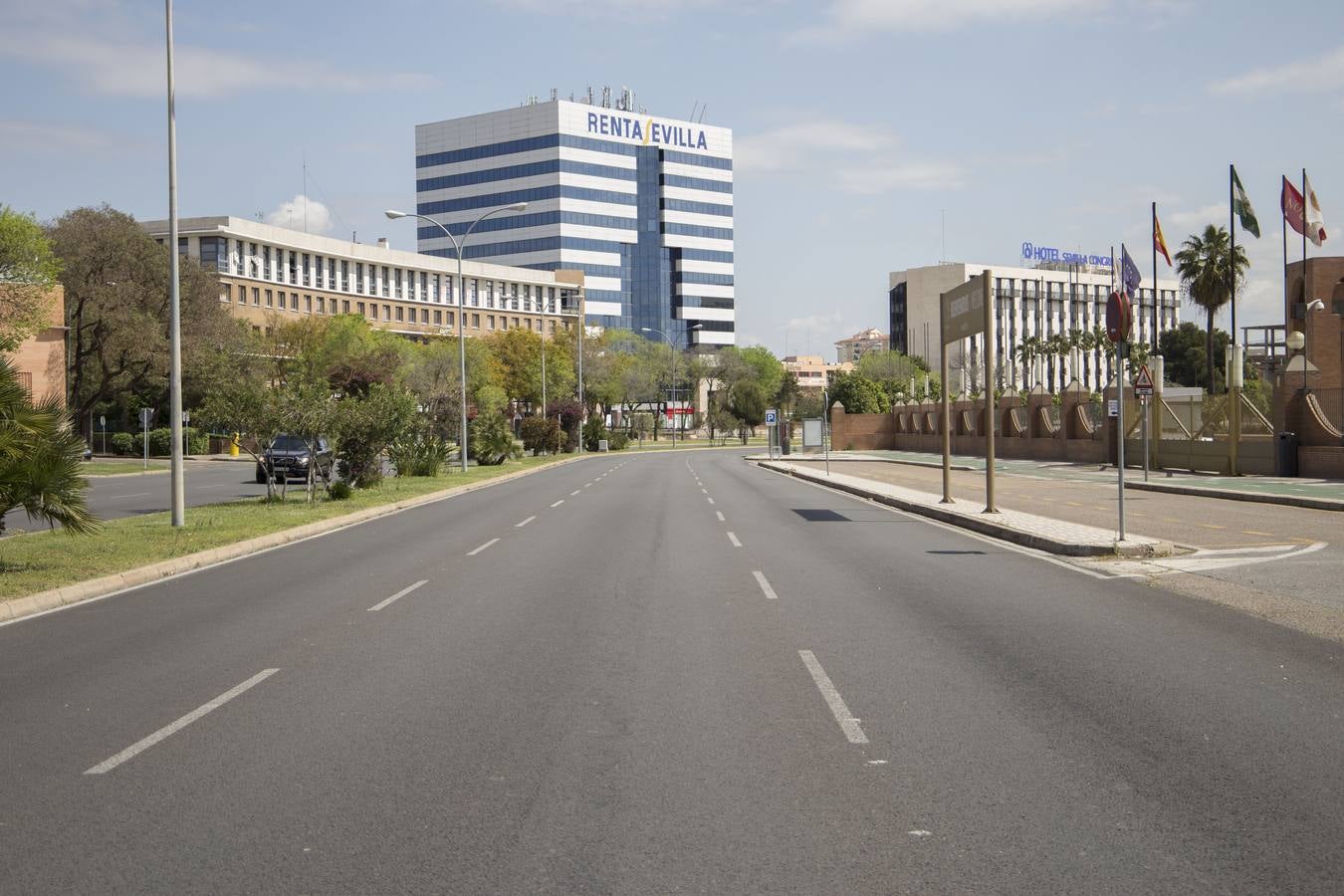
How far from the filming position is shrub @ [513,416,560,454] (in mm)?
71750

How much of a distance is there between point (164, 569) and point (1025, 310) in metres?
146

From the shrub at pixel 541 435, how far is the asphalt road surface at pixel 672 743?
2333 inches

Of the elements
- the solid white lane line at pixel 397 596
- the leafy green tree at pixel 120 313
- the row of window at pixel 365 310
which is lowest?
the solid white lane line at pixel 397 596

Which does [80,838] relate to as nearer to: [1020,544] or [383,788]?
[383,788]

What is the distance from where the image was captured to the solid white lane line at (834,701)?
21.4 feet

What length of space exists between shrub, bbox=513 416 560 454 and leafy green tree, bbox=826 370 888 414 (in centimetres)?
2972

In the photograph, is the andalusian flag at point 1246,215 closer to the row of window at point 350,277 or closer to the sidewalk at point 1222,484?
the sidewalk at point 1222,484

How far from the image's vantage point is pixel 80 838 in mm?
4984

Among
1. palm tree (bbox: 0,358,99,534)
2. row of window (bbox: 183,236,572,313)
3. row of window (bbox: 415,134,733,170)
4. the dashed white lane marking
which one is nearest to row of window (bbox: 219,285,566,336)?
row of window (bbox: 183,236,572,313)

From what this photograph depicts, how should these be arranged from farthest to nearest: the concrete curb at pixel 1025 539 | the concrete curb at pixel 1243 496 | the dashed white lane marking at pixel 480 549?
the concrete curb at pixel 1243 496 → the dashed white lane marking at pixel 480 549 → the concrete curb at pixel 1025 539

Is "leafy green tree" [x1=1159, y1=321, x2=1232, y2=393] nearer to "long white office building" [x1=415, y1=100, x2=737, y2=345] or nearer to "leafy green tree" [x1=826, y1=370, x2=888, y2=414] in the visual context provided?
"leafy green tree" [x1=826, y1=370, x2=888, y2=414]

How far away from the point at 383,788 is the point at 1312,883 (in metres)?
4.04

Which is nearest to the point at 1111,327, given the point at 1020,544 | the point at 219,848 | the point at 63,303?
the point at 1020,544

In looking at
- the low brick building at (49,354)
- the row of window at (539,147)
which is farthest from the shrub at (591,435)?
the row of window at (539,147)
